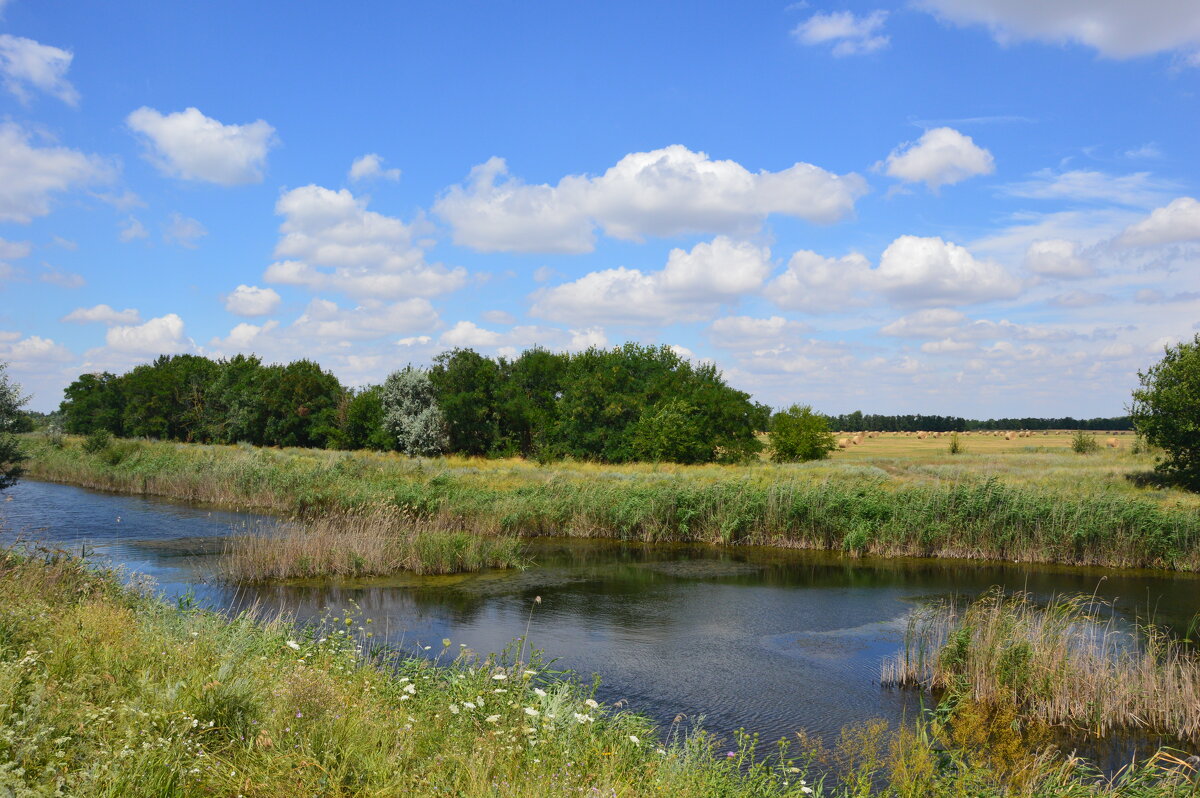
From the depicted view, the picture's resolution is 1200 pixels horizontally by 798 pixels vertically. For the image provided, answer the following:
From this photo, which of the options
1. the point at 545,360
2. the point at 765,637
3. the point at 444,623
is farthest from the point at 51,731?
the point at 545,360

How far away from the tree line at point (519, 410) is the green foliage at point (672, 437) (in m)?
0.06

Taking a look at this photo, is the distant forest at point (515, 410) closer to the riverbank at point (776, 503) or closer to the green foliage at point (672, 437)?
the green foliage at point (672, 437)

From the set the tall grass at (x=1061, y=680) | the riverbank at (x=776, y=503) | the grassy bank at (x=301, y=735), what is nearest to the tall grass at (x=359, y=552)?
the riverbank at (x=776, y=503)

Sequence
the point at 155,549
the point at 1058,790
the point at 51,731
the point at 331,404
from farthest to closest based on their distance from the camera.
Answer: the point at 331,404 → the point at 155,549 → the point at 1058,790 → the point at 51,731

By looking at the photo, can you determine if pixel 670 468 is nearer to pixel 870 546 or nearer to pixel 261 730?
pixel 870 546

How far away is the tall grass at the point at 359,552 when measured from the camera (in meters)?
17.3

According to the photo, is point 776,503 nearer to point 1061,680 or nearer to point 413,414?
point 1061,680

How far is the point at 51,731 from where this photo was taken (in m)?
4.31

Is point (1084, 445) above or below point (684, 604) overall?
above

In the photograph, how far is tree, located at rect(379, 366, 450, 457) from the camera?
149ft

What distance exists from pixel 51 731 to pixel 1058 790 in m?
6.99

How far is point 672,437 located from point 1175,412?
20401mm

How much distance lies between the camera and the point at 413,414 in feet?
154

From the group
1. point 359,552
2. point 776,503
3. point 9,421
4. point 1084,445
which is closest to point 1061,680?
point 359,552
